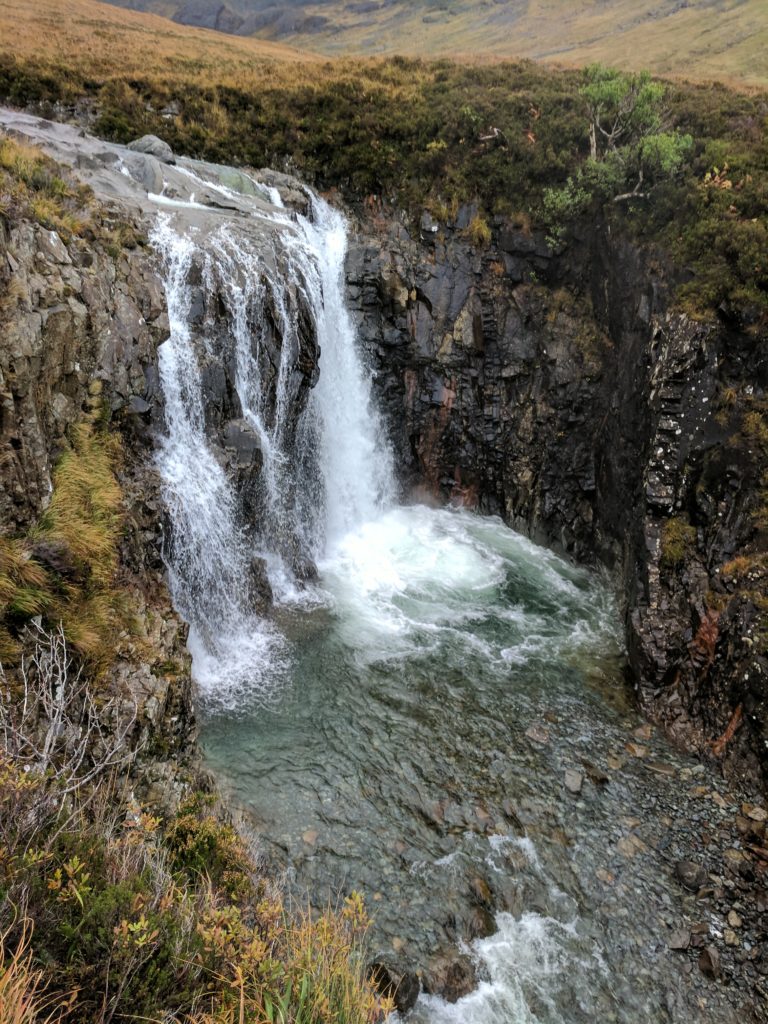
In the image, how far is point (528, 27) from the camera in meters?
62.5

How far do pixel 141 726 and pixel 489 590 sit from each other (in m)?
11.7

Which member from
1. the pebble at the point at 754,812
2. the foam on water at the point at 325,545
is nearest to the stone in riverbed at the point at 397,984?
the foam on water at the point at 325,545

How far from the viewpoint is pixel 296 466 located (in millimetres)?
18422

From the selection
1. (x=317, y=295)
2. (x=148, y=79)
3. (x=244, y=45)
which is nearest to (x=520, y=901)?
(x=317, y=295)

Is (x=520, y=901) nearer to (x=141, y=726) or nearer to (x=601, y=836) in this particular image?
(x=601, y=836)

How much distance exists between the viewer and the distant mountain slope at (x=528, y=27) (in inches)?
1615

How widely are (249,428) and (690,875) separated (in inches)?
532

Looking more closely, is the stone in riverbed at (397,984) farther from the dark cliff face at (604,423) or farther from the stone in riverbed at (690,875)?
the dark cliff face at (604,423)

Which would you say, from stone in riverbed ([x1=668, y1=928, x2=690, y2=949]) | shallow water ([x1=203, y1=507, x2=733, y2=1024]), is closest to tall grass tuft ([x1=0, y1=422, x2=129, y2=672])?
shallow water ([x1=203, y1=507, x2=733, y2=1024])

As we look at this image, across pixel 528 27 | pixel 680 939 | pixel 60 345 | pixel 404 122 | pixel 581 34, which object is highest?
pixel 528 27

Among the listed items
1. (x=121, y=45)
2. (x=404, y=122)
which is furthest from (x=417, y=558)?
(x=121, y=45)

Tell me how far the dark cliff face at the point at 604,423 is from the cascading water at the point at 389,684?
1276mm

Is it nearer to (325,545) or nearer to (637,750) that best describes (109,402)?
(325,545)

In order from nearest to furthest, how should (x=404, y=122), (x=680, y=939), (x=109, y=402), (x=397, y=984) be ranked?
(x=397, y=984)
(x=680, y=939)
(x=109, y=402)
(x=404, y=122)
